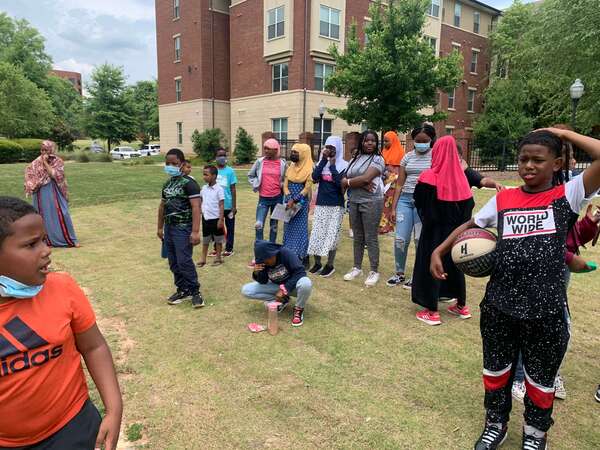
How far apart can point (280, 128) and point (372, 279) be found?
2454cm

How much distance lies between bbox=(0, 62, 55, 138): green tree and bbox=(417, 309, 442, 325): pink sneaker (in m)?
41.5

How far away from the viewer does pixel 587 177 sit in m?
2.36

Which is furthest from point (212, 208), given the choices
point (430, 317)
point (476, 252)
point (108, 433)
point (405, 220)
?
point (108, 433)

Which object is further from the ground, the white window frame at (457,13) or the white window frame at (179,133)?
the white window frame at (457,13)

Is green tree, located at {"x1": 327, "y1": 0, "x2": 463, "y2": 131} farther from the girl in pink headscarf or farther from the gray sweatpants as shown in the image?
the girl in pink headscarf

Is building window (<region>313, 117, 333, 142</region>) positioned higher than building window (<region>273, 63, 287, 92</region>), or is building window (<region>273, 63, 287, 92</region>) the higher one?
building window (<region>273, 63, 287, 92</region>)

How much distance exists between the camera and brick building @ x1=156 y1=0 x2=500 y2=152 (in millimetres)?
27281

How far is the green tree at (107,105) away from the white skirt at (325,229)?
131 ft

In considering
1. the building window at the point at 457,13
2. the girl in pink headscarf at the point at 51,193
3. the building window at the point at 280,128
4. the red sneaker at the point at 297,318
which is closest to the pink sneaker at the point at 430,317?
the red sneaker at the point at 297,318

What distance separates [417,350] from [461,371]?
0.46 m

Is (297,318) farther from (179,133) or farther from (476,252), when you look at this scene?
(179,133)

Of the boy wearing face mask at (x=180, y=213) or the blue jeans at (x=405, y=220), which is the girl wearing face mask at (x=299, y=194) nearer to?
the blue jeans at (x=405, y=220)

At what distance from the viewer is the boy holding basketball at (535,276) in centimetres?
238

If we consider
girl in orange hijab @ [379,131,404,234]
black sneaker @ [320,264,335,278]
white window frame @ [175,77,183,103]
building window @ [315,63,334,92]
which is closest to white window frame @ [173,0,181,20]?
white window frame @ [175,77,183,103]
